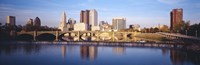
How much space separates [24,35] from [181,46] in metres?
72.7

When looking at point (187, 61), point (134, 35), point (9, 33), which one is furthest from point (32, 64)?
point (134, 35)

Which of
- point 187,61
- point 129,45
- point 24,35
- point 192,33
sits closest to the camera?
point 187,61

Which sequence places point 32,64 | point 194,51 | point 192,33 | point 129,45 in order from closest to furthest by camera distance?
point 32,64
point 194,51
point 129,45
point 192,33

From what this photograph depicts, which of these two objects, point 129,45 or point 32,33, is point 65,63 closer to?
point 129,45

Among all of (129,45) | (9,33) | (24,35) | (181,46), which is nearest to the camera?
(181,46)

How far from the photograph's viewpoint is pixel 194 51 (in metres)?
46.1

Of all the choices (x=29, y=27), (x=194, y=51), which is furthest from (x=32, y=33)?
(x=194, y=51)

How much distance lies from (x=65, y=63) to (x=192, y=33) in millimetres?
56483

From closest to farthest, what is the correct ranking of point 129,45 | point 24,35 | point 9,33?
point 129,45
point 9,33
point 24,35

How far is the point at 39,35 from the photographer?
112 meters

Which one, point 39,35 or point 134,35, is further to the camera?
point 134,35

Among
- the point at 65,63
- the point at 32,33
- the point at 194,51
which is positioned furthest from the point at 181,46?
the point at 32,33

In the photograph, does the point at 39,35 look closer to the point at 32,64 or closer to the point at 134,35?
the point at 134,35

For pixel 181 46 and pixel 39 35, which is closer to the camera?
pixel 181 46
